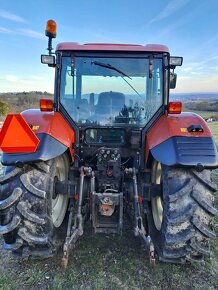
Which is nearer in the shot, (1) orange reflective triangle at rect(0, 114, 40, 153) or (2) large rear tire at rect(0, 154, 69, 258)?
(1) orange reflective triangle at rect(0, 114, 40, 153)

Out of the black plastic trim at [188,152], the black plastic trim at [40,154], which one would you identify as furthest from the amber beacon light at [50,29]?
the black plastic trim at [188,152]

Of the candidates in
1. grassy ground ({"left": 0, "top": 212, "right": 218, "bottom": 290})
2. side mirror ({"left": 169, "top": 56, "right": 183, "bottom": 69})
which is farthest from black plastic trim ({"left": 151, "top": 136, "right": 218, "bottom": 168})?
grassy ground ({"left": 0, "top": 212, "right": 218, "bottom": 290})

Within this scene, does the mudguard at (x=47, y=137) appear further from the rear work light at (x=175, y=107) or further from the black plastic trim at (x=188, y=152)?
the rear work light at (x=175, y=107)

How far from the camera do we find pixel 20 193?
2.77 meters

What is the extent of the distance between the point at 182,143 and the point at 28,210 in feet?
5.43

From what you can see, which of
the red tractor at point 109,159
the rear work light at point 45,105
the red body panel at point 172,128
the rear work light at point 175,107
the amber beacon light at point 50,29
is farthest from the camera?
the amber beacon light at point 50,29

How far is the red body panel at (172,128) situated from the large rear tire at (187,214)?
1.30 feet

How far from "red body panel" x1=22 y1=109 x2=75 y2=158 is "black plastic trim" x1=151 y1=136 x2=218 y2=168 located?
103 centimetres

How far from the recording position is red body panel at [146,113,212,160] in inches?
118

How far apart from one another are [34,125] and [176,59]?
1.84 metres

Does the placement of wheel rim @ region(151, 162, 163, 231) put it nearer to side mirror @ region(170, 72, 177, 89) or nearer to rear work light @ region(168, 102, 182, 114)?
rear work light @ region(168, 102, 182, 114)

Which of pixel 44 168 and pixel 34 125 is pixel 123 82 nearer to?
pixel 34 125

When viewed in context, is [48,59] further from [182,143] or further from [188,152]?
[188,152]

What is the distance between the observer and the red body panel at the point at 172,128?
3010 mm
